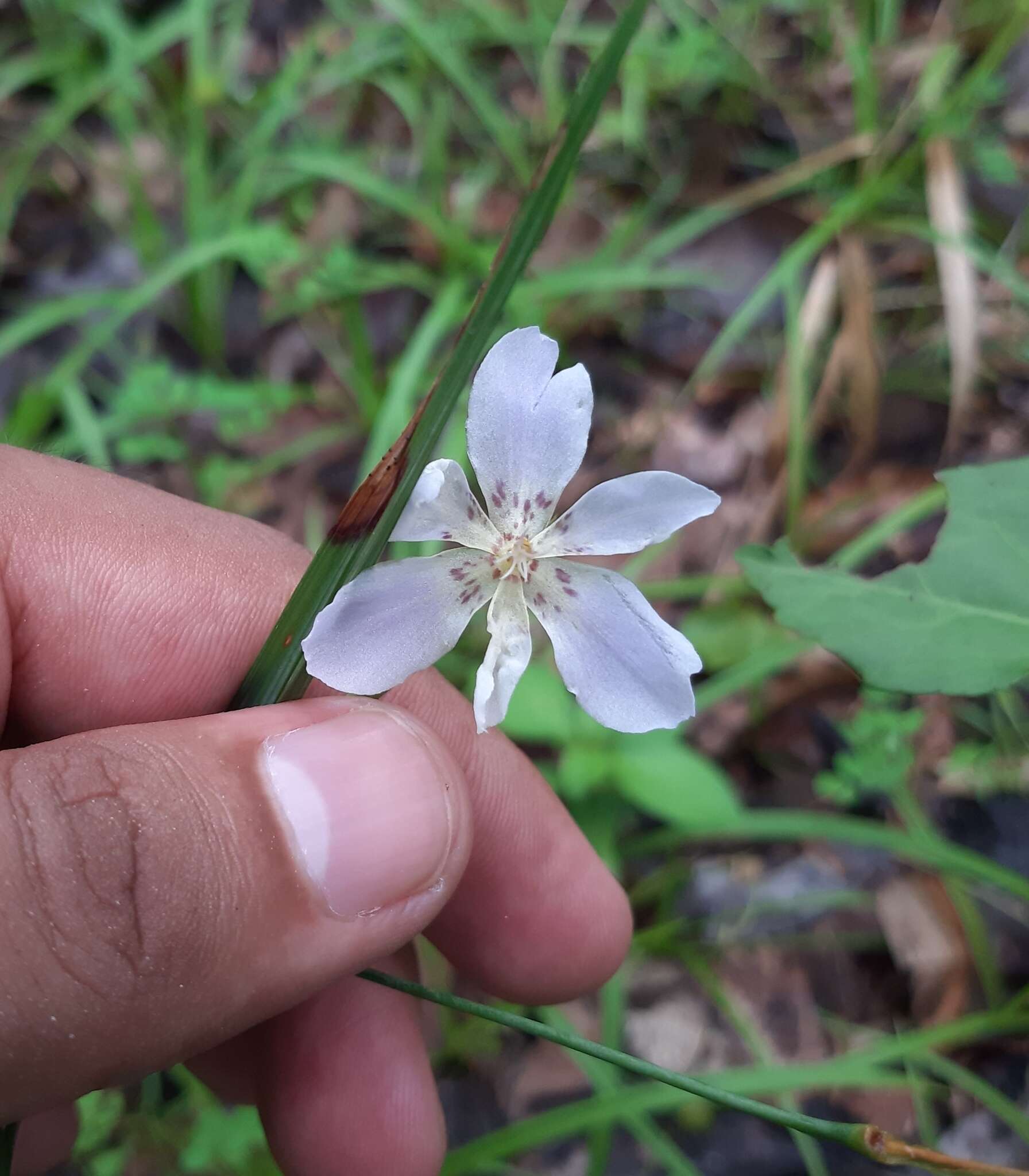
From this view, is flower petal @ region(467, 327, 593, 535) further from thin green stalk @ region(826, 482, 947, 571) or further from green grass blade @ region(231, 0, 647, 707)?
thin green stalk @ region(826, 482, 947, 571)

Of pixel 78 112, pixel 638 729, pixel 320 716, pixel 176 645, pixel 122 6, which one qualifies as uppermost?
pixel 122 6

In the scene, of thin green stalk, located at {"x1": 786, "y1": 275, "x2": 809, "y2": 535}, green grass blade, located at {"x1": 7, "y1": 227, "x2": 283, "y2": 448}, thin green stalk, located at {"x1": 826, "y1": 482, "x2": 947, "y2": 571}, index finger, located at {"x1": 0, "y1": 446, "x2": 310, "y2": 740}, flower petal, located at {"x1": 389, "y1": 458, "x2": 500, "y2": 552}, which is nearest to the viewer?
flower petal, located at {"x1": 389, "y1": 458, "x2": 500, "y2": 552}

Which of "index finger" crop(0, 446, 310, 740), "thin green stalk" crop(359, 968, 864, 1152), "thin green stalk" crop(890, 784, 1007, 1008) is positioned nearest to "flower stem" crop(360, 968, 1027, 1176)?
"thin green stalk" crop(359, 968, 864, 1152)

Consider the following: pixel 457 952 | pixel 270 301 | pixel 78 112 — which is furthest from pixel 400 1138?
pixel 78 112

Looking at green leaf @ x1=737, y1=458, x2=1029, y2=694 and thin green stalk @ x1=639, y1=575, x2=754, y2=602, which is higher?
green leaf @ x1=737, y1=458, x2=1029, y2=694

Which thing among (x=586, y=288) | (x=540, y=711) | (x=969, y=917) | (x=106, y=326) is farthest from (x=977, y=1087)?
(x=106, y=326)

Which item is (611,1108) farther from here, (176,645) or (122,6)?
(122,6)
